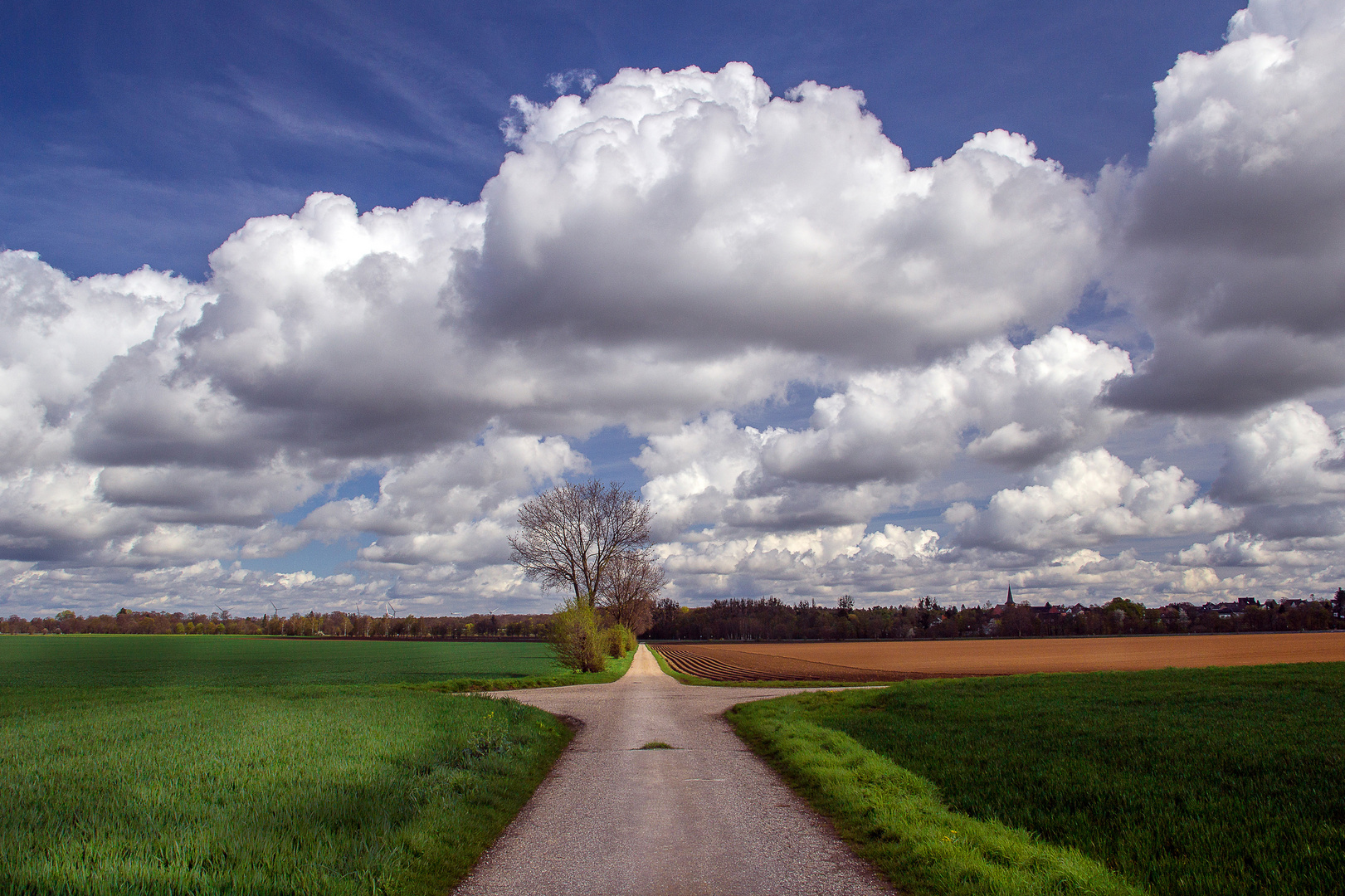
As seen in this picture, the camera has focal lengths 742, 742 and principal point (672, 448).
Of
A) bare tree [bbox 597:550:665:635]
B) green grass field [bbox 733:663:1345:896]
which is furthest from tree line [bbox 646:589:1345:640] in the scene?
green grass field [bbox 733:663:1345:896]

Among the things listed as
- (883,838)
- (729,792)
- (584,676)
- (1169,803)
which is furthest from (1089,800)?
(584,676)

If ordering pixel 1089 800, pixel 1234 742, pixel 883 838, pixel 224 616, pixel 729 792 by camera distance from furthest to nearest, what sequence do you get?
1. pixel 224 616
2. pixel 1234 742
3. pixel 729 792
4. pixel 1089 800
5. pixel 883 838

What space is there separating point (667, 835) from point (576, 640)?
116 feet

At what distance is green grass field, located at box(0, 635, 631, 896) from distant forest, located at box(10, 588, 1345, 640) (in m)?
145

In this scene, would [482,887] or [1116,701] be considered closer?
[482,887]

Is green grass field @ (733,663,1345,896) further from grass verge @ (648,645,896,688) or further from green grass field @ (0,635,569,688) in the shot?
green grass field @ (0,635,569,688)

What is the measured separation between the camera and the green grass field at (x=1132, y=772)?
743 centimetres

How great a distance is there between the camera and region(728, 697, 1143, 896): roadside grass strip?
6.58 m

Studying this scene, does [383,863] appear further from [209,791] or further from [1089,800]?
[1089,800]

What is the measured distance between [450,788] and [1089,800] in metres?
8.61

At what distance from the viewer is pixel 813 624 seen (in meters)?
187

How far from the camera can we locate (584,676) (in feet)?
131

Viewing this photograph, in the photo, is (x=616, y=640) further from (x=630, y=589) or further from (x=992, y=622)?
(x=992, y=622)

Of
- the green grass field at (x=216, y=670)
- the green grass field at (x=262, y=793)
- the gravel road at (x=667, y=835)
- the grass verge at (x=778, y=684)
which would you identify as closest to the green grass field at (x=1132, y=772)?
the gravel road at (x=667, y=835)
